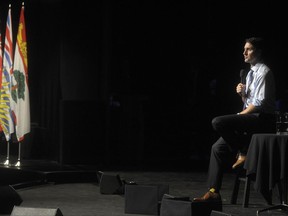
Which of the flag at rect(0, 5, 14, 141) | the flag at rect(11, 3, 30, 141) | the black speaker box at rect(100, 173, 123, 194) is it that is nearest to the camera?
the black speaker box at rect(100, 173, 123, 194)

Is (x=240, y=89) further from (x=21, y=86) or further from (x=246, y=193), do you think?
(x=21, y=86)

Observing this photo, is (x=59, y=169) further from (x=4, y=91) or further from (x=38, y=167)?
(x=4, y=91)

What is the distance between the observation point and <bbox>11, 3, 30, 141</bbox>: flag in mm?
8141

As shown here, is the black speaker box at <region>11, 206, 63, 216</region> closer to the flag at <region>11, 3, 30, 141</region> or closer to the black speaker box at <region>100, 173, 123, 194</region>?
the black speaker box at <region>100, 173, 123, 194</region>

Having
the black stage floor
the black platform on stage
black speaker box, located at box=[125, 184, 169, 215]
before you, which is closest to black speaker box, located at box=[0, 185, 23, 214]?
the black stage floor

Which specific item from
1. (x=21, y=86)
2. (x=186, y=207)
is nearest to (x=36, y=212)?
(x=186, y=207)

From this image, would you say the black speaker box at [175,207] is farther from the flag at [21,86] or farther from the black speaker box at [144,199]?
the flag at [21,86]

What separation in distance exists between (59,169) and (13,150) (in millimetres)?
3355

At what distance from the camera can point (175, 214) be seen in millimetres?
4164

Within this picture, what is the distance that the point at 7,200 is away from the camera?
4648 millimetres

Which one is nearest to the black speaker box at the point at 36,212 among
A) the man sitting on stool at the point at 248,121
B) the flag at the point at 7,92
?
the man sitting on stool at the point at 248,121

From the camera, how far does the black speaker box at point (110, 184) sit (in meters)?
5.71

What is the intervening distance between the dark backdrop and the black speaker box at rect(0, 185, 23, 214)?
375 cm

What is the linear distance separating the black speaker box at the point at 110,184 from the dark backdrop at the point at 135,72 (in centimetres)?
277
